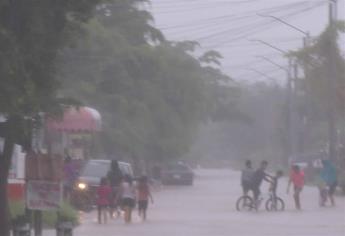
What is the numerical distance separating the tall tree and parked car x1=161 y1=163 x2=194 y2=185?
55015mm

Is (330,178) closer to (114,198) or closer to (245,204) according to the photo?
(245,204)

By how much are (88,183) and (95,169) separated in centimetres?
174

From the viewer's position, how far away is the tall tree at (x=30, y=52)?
14969 mm

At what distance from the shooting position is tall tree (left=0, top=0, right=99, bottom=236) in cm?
1497

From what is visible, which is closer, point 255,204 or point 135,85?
point 255,204

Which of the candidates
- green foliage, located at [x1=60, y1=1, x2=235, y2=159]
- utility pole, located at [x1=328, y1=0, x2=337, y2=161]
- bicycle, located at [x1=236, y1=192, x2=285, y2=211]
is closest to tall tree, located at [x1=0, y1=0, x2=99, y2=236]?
bicycle, located at [x1=236, y1=192, x2=285, y2=211]

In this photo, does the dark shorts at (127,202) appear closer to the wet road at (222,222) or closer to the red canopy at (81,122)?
the wet road at (222,222)

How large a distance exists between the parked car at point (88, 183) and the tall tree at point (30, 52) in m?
21.0

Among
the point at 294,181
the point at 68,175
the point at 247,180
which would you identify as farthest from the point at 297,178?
the point at 68,175

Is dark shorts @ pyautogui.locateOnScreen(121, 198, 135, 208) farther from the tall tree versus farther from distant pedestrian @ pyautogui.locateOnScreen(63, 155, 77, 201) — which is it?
the tall tree

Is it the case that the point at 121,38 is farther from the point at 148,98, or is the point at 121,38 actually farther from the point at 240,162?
the point at 240,162

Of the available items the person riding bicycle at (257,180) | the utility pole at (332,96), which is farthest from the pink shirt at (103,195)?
the utility pole at (332,96)

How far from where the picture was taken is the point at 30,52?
1576 cm

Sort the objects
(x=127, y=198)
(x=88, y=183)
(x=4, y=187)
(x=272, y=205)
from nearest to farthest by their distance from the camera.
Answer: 1. (x=4, y=187)
2. (x=127, y=198)
3. (x=88, y=183)
4. (x=272, y=205)
